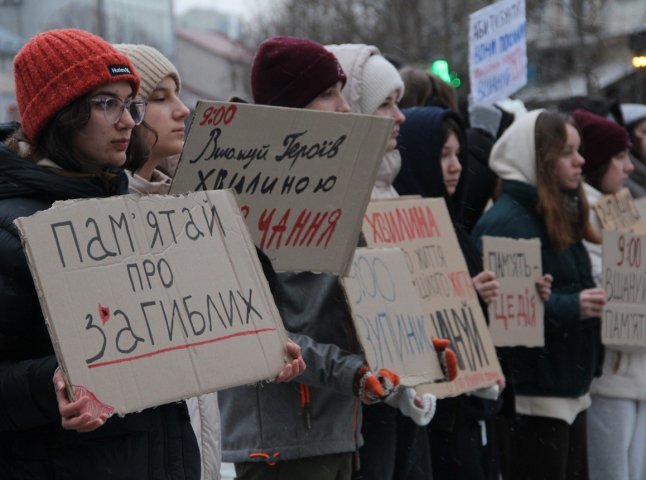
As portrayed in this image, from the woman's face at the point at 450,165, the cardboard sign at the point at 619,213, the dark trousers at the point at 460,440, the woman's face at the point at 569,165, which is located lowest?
the dark trousers at the point at 460,440

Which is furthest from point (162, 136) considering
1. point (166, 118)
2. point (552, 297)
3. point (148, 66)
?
point (552, 297)

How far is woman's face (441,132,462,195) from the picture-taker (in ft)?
18.4

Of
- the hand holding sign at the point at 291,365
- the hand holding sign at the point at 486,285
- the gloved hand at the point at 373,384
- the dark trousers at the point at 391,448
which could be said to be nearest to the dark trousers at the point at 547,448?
the hand holding sign at the point at 486,285

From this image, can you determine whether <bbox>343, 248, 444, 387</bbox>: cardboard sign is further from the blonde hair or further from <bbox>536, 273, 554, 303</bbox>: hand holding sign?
the blonde hair

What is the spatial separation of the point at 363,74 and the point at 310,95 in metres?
0.56

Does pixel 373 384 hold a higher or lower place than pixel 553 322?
higher

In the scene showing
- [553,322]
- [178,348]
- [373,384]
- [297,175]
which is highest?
[297,175]

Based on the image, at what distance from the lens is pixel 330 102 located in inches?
189

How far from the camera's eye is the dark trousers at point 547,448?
5.84 meters

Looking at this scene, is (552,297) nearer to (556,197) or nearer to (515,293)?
(515,293)

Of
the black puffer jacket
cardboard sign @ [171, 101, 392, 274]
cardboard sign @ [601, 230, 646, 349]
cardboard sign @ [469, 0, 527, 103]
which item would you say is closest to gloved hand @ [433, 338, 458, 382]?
cardboard sign @ [171, 101, 392, 274]

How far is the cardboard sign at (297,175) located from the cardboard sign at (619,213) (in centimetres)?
A: 287

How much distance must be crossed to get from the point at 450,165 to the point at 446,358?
1.33 metres

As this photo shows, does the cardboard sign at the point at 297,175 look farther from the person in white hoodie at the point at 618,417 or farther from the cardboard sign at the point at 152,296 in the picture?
the person in white hoodie at the point at 618,417
